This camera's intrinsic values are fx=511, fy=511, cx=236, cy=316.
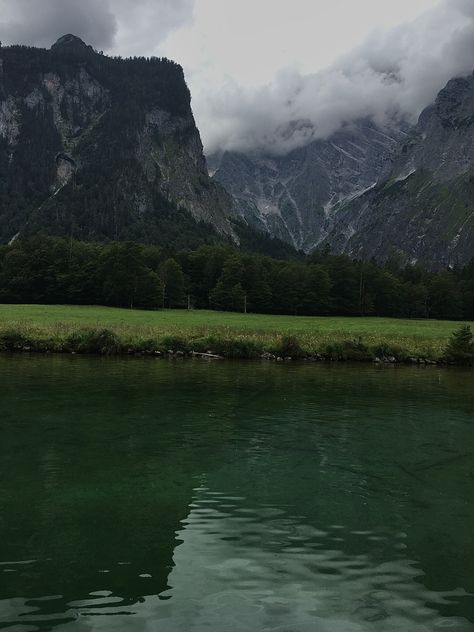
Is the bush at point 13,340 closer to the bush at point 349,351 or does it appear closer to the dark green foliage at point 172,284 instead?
the bush at point 349,351

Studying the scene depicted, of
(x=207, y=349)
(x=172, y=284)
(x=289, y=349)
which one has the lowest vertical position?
(x=207, y=349)

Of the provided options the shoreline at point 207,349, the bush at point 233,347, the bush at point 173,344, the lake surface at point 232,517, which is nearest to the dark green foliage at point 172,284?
the shoreline at point 207,349

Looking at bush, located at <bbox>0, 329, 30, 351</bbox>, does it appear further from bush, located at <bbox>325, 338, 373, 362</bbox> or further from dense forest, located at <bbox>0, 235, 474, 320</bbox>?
dense forest, located at <bbox>0, 235, 474, 320</bbox>

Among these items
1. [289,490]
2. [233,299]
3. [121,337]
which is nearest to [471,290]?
[233,299]

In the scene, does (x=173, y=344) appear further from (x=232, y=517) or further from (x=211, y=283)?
(x=211, y=283)

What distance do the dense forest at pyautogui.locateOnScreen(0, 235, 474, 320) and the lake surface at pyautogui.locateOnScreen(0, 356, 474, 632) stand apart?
9340 cm

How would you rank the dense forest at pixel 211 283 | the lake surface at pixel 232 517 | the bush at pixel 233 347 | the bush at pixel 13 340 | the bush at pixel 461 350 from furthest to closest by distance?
the dense forest at pixel 211 283 < the bush at pixel 233 347 < the bush at pixel 461 350 < the bush at pixel 13 340 < the lake surface at pixel 232 517

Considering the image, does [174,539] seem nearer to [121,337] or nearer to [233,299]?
[121,337]

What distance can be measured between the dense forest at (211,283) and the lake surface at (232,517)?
93402 mm

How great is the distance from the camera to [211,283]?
135875mm

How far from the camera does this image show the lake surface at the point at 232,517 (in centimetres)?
781

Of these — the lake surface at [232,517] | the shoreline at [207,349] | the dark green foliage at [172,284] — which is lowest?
the lake surface at [232,517]

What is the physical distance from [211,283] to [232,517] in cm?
12532

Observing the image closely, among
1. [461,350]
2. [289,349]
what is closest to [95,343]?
[289,349]
